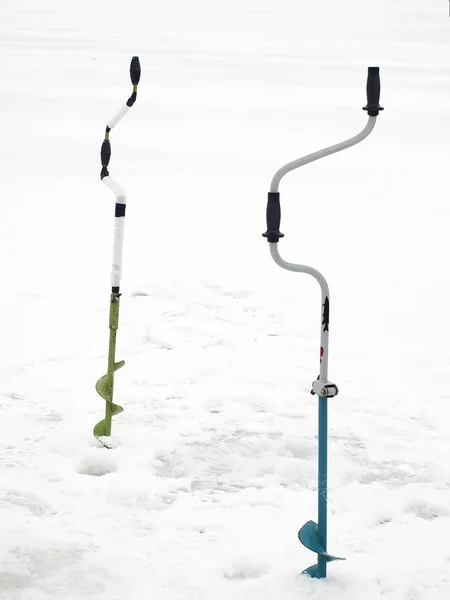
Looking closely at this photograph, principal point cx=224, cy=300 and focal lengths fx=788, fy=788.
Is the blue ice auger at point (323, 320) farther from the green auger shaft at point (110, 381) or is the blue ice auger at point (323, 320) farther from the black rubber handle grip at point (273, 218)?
the green auger shaft at point (110, 381)

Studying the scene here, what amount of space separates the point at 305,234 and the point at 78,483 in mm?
3443

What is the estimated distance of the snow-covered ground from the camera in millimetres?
2340

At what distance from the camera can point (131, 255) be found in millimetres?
5133

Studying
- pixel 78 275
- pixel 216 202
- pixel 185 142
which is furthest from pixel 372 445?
pixel 185 142

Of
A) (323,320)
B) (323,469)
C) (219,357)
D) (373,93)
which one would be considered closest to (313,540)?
(323,469)

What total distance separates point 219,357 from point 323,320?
5.49ft

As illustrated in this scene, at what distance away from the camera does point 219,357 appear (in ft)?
12.3

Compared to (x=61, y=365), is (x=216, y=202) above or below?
above

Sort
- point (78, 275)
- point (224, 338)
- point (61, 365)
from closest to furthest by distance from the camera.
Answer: point (61, 365) → point (224, 338) → point (78, 275)

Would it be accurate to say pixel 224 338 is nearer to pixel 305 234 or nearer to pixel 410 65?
pixel 305 234

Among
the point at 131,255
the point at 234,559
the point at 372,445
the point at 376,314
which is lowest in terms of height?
the point at 234,559

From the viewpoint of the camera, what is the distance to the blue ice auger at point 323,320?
196cm

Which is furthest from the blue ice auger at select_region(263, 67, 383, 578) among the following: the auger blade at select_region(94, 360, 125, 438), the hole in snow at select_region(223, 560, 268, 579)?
the auger blade at select_region(94, 360, 125, 438)

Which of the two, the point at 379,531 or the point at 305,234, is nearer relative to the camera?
the point at 379,531
